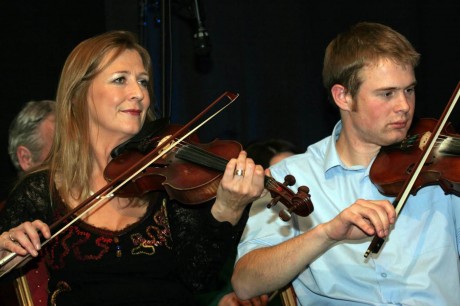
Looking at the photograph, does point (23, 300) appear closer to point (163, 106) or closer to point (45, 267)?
point (45, 267)

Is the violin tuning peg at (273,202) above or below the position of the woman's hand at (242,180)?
below

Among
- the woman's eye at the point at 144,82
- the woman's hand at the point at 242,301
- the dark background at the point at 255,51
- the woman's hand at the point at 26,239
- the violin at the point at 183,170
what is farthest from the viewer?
the dark background at the point at 255,51

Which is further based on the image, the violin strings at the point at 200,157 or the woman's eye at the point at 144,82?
the woman's eye at the point at 144,82

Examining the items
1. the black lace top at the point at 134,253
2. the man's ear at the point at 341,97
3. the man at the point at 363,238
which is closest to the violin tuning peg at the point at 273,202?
the man at the point at 363,238

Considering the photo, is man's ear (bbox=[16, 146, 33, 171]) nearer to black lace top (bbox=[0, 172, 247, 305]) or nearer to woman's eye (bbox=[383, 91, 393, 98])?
black lace top (bbox=[0, 172, 247, 305])

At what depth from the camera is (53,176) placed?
7.11ft

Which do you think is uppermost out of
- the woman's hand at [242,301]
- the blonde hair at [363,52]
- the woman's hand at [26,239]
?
the blonde hair at [363,52]

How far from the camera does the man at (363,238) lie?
1.91 metres

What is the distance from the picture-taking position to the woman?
200cm

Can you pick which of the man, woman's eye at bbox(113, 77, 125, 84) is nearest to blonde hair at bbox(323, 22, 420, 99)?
the man

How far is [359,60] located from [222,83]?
1.15 metres

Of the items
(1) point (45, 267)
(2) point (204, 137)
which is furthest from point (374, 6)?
(1) point (45, 267)

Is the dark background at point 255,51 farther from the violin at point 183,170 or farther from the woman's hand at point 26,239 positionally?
the woman's hand at point 26,239

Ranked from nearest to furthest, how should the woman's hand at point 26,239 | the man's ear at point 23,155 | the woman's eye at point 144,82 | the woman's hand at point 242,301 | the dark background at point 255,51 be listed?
the woman's hand at point 26,239 → the woman's hand at point 242,301 → the woman's eye at point 144,82 → the man's ear at point 23,155 → the dark background at point 255,51
